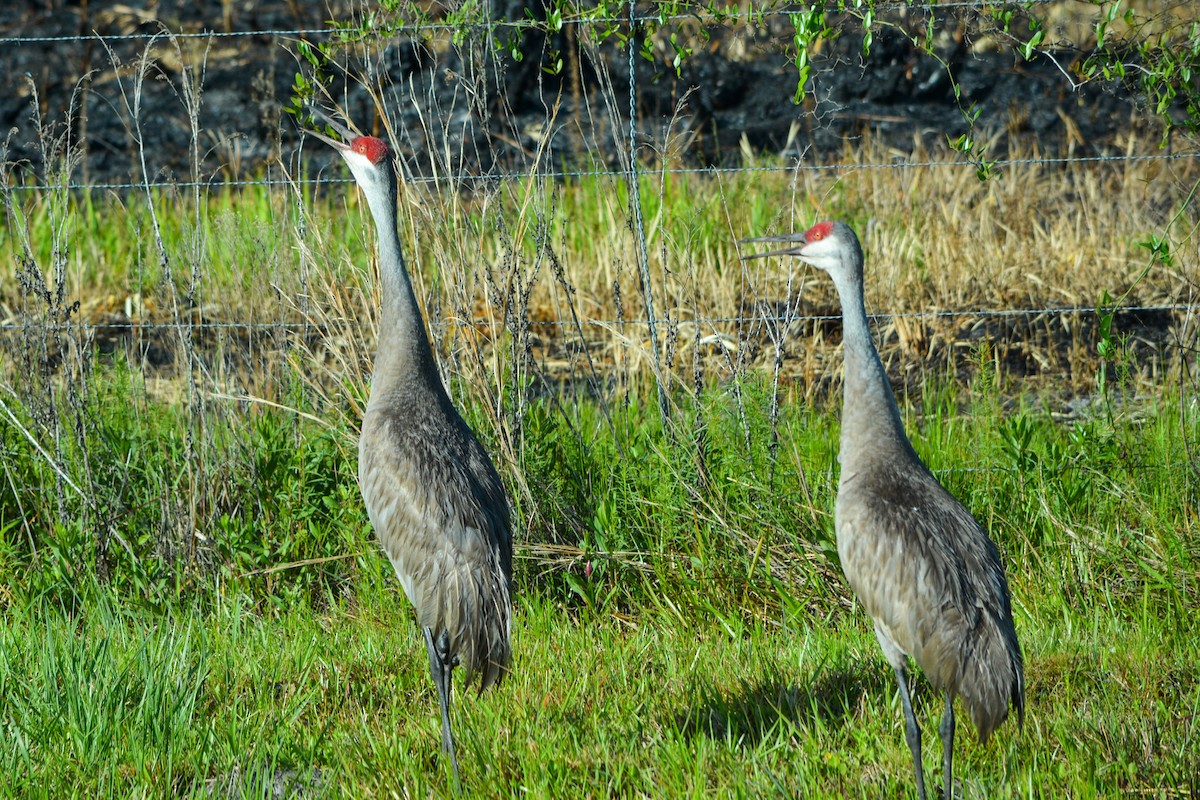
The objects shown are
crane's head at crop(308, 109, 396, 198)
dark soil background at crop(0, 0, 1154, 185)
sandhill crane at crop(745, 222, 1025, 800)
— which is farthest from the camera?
dark soil background at crop(0, 0, 1154, 185)

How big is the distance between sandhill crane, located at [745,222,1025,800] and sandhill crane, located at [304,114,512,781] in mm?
1169

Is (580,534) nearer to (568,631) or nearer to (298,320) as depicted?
(568,631)

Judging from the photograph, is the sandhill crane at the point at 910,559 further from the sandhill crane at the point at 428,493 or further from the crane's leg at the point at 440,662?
the crane's leg at the point at 440,662

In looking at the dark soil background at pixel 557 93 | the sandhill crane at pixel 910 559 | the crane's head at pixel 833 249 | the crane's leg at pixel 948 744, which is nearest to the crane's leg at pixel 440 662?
the sandhill crane at pixel 910 559

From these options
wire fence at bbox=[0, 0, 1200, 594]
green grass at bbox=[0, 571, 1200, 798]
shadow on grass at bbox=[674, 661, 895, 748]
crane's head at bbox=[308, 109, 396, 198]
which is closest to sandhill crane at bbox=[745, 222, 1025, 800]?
green grass at bbox=[0, 571, 1200, 798]

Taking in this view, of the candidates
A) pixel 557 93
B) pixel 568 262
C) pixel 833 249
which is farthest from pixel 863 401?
pixel 557 93

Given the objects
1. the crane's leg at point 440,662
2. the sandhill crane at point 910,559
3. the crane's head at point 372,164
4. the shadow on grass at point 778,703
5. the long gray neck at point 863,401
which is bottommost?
Result: the shadow on grass at point 778,703

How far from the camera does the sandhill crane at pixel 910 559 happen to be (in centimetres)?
356

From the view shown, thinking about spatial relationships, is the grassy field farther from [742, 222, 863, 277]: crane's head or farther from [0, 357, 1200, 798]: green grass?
[742, 222, 863, 277]: crane's head

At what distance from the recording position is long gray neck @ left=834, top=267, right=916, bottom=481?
3.93 metres

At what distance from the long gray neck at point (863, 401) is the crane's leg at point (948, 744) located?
78 centimetres


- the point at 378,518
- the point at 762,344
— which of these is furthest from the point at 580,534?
the point at 762,344

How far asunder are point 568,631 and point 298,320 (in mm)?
2527

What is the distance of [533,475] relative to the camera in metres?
5.25
